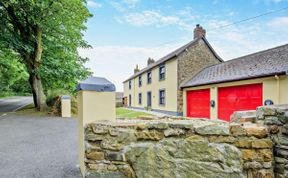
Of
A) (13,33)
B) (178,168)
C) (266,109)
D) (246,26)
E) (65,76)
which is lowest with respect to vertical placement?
(178,168)

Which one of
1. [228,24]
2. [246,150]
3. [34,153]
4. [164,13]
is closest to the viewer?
[246,150]

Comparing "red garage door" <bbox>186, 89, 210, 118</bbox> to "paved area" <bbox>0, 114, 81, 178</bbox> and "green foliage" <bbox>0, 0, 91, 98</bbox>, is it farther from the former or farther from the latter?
"paved area" <bbox>0, 114, 81, 178</bbox>

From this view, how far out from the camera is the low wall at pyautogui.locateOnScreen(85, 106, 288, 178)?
2098 mm

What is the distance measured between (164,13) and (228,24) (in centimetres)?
536

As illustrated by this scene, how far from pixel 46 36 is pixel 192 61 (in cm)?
1201

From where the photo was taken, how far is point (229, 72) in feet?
37.0

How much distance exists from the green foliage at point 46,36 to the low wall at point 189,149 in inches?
384

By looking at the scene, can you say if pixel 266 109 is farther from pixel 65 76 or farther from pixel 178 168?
pixel 65 76

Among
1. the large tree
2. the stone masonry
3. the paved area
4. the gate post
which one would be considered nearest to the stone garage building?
the stone masonry

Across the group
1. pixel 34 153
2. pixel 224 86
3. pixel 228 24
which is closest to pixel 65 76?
pixel 34 153

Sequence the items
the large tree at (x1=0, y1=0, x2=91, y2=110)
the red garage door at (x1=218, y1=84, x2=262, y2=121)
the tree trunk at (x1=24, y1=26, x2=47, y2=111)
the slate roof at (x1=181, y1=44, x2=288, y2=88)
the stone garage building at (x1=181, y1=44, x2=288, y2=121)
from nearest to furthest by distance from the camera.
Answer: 1. the stone garage building at (x1=181, y1=44, x2=288, y2=121)
2. the slate roof at (x1=181, y1=44, x2=288, y2=88)
3. the red garage door at (x1=218, y1=84, x2=262, y2=121)
4. the large tree at (x1=0, y1=0, x2=91, y2=110)
5. the tree trunk at (x1=24, y1=26, x2=47, y2=111)

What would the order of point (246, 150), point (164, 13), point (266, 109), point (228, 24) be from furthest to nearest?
point (228, 24)
point (164, 13)
point (266, 109)
point (246, 150)

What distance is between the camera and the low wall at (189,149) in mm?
2098

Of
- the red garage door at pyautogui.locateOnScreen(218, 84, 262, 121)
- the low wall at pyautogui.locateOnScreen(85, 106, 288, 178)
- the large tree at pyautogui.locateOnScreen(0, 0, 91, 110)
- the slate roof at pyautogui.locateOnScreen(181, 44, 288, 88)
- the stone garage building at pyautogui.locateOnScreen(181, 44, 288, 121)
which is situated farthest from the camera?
the large tree at pyautogui.locateOnScreen(0, 0, 91, 110)
